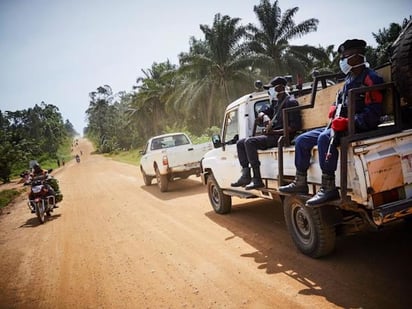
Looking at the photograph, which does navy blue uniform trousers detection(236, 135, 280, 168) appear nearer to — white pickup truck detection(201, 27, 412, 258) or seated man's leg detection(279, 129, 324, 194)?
white pickup truck detection(201, 27, 412, 258)

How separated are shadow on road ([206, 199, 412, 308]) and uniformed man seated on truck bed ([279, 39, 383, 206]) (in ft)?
2.89

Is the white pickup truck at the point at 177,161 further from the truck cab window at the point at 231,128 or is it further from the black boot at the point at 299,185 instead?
the black boot at the point at 299,185

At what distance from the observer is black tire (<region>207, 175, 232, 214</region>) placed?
657 cm

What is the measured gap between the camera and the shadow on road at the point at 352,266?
9.70ft

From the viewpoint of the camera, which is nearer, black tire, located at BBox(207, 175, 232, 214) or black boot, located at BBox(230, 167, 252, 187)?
black boot, located at BBox(230, 167, 252, 187)

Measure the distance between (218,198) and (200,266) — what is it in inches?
101

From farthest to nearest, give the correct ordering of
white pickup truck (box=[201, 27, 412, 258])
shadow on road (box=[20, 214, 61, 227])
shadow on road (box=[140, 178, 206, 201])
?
1. shadow on road (box=[140, 178, 206, 201])
2. shadow on road (box=[20, 214, 61, 227])
3. white pickup truck (box=[201, 27, 412, 258])

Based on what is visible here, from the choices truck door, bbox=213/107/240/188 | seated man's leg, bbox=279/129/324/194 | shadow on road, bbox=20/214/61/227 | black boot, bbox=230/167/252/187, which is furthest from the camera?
shadow on road, bbox=20/214/61/227

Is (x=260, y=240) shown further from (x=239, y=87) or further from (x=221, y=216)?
(x=239, y=87)

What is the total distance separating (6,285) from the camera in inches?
183

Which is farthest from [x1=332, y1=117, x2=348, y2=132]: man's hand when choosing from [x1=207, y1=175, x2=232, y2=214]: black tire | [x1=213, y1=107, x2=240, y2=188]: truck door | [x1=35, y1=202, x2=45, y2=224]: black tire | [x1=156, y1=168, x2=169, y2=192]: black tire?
[x1=35, y1=202, x2=45, y2=224]: black tire

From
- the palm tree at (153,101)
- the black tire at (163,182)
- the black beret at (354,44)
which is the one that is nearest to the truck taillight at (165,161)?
the black tire at (163,182)

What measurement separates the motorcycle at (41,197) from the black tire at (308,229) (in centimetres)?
719

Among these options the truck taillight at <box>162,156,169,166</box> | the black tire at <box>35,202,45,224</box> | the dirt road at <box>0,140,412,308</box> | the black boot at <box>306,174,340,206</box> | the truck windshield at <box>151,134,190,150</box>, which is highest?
the truck windshield at <box>151,134,190,150</box>
